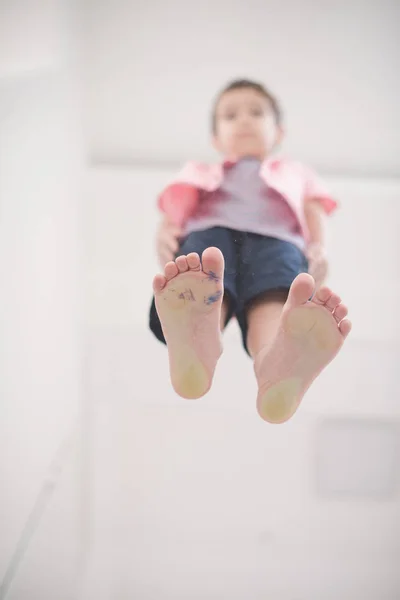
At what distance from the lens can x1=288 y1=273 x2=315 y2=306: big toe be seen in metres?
0.60

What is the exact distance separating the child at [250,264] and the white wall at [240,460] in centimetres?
17

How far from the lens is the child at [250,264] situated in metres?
0.62

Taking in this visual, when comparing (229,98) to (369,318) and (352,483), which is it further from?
Answer: (352,483)

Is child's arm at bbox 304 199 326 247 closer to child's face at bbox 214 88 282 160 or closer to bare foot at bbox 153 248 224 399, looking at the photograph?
child's face at bbox 214 88 282 160

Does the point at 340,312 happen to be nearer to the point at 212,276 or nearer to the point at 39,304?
the point at 212,276

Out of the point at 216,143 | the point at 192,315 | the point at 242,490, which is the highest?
the point at 216,143

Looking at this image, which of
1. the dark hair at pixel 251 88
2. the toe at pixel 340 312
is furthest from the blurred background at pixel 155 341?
the toe at pixel 340 312

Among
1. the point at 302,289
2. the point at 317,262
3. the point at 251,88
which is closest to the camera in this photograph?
the point at 302,289

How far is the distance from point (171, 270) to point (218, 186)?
0.32 metres

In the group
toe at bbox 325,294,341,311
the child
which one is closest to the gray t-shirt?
the child

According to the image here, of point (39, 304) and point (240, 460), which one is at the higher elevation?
point (39, 304)

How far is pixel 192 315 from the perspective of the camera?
0.66 metres

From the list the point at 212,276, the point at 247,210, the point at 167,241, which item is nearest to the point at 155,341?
the point at 167,241

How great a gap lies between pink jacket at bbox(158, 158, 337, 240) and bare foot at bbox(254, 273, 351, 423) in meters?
0.28
